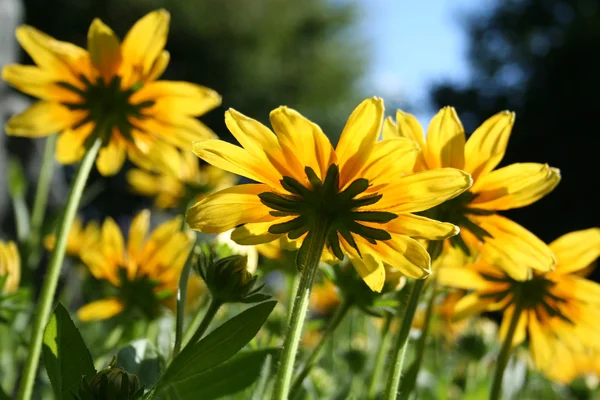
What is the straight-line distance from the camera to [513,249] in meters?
0.62

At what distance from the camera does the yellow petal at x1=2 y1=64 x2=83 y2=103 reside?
86 cm

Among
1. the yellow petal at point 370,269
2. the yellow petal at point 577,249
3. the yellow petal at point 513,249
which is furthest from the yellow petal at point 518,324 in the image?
the yellow petal at point 370,269

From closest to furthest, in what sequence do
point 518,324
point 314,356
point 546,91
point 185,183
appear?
point 314,356
point 518,324
point 185,183
point 546,91

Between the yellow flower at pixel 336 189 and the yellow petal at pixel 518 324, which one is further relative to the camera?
the yellow petal at pixel 518 324

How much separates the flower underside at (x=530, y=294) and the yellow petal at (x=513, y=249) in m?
0.15

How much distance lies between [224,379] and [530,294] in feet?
1.22

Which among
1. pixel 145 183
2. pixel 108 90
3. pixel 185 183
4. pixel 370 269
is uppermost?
pixel 145 183

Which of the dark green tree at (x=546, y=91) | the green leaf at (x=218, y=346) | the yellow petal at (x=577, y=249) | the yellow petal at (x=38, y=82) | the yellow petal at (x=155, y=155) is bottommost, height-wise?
the green leaf at (x=218, y=346)

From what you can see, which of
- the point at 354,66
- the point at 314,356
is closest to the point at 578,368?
the point at 314,356

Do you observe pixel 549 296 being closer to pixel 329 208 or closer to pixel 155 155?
pixel 329 208

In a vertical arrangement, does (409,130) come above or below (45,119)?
below

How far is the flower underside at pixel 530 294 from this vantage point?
30.6 inches

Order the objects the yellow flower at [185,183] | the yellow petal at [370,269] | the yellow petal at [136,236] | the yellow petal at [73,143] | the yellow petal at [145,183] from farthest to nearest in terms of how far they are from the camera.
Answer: the yellow petal at [145,183] → the yellow flower at [185,183] → the yellow petal at [136,236] → the yellow petal at [73,143] → the yellow petal at [370,269]

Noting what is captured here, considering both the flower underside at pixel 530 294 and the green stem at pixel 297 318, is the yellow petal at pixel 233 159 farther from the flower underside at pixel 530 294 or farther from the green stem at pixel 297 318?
the flower underside at pixel 530 294
